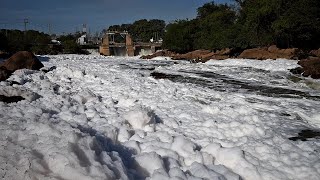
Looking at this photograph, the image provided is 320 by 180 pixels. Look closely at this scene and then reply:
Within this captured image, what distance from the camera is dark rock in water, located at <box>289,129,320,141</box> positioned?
243 inches

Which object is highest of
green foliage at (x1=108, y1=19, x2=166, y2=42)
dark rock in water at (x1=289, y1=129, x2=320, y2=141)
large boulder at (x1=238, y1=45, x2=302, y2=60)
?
green foliage at (x1=108, y1=19, x2=166, y2=42)

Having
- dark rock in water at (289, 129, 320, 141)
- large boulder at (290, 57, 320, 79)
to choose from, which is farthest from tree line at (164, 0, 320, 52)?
dark rock in water at (289, 129, 320, 141)

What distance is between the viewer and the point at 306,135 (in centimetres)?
642

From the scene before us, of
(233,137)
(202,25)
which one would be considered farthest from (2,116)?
(202,25)

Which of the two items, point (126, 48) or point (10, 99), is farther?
point (126, 48)

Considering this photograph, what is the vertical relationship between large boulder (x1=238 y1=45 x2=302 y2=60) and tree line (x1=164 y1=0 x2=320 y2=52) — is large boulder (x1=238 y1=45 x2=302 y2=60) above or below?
below

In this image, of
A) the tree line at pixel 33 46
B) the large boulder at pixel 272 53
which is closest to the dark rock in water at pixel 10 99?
the large boulder at pixel 272 53

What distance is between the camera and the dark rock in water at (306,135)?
6174 mm

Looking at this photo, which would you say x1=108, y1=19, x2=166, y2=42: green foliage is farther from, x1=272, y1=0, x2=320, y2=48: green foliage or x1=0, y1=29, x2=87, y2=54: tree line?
x1=272, y1=0, x2=320, y2=48: green foliage

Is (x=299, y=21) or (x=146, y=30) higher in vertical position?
(x=146, y=30)

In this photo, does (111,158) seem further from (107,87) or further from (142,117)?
(107,87)

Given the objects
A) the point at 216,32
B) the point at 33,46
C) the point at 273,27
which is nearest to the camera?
the point at 273,27

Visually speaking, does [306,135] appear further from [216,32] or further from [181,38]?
[181,38]

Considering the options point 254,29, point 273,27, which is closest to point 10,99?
point 273,27
